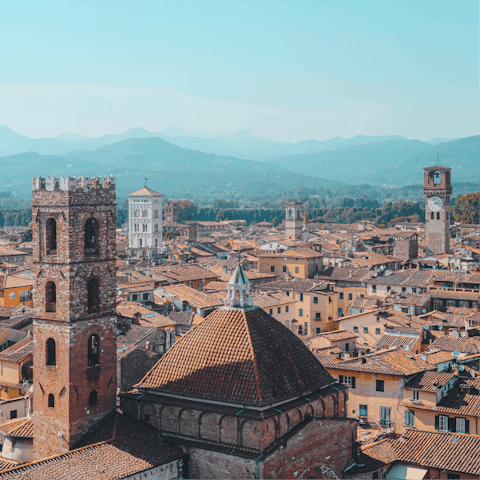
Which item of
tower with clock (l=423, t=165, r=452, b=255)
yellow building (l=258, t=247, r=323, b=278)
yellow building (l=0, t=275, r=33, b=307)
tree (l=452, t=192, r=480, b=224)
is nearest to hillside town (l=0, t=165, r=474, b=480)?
yellow building (l=0, t=275, r=33, b=307)

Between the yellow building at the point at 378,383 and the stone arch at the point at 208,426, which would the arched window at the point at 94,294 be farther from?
the yellow building at the point at 378,383

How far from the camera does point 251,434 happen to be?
20594mm

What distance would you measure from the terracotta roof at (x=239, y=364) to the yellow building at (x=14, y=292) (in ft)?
98.3

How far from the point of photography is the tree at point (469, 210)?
13175 centimetres

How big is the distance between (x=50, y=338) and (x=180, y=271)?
3860 centimetres

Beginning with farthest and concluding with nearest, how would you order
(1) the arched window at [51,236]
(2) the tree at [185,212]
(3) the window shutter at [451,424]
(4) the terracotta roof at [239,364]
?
1. (2) the tree at [185,212]
2. (3) the window shutter at [451,424]
3. (1) the arched window at [51,236]
4. (4) the terracotta roof at [239,364]

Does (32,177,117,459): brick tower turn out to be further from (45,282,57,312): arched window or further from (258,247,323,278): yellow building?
(258,247,323,278): yellow building

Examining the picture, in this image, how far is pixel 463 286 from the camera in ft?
176

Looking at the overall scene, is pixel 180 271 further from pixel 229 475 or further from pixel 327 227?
pixel 327 227

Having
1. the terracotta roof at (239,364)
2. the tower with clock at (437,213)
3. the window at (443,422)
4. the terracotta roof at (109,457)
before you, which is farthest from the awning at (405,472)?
the tower with clock at (437,213)

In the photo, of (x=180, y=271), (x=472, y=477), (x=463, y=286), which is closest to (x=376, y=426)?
(x=472, y=477)

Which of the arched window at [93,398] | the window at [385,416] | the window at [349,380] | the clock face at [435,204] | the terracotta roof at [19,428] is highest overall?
the clock face at [435,204]

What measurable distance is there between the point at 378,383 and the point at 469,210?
109m

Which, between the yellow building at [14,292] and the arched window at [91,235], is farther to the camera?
the yellow building at [14,292]
